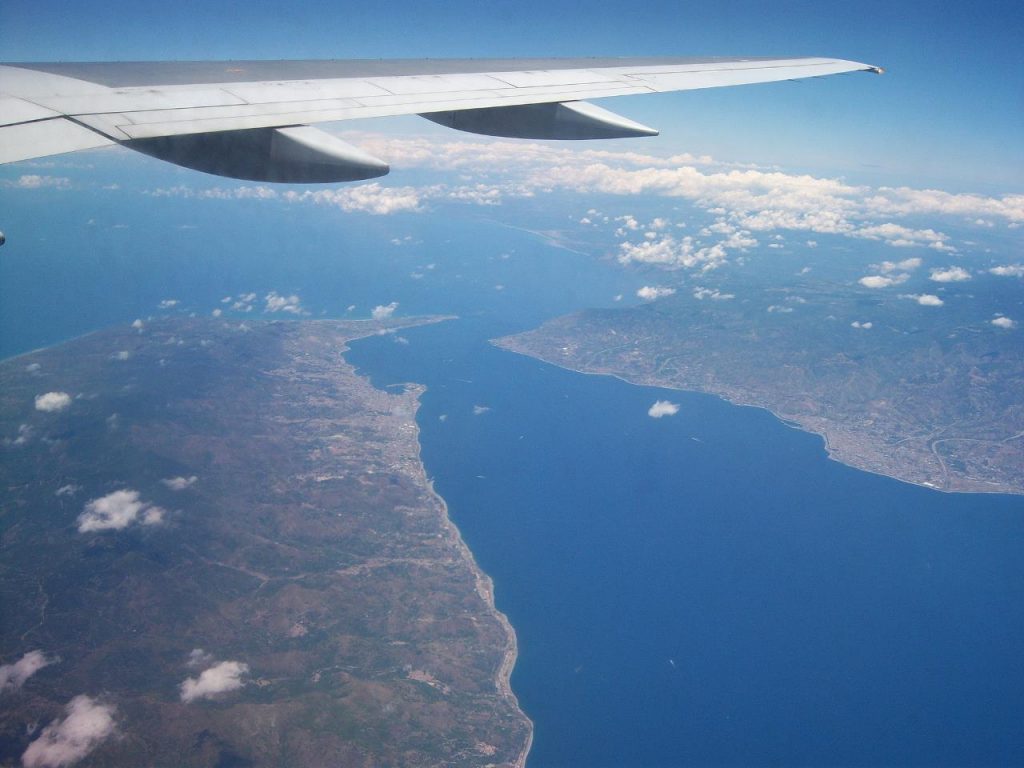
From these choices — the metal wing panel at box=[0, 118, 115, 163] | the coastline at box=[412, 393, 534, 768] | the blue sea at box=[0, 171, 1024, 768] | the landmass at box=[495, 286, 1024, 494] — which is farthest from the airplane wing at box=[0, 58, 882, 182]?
the landmass at box=[495, 286, 1024, 494]

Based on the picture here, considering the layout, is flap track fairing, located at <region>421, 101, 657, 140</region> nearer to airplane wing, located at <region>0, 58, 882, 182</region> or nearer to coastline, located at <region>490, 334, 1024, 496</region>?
airplane wing, located at <region>0, 58, 882, 182</region>

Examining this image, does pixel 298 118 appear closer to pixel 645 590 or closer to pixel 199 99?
pixel 199 99

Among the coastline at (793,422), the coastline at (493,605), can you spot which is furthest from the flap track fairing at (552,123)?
the coastline at (793,422)

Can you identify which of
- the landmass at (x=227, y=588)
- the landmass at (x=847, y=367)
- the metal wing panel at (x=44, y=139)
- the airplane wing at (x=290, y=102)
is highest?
the airplane wing at (x=290, y=102)

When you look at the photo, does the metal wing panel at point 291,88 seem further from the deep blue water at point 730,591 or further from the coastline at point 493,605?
the deep blue water at point 730,591

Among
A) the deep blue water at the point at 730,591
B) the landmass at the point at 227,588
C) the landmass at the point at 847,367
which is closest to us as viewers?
the landmass at the point at 227,588

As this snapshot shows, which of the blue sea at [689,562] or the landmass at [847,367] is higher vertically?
the landmass at [847,367]

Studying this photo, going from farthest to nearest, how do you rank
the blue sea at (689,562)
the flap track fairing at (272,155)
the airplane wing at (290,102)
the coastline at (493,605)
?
the blue sea at (689,562) < the coastline at (493,605) < the flap track fairing at (272,155) < the airplane wing at (290,102)
